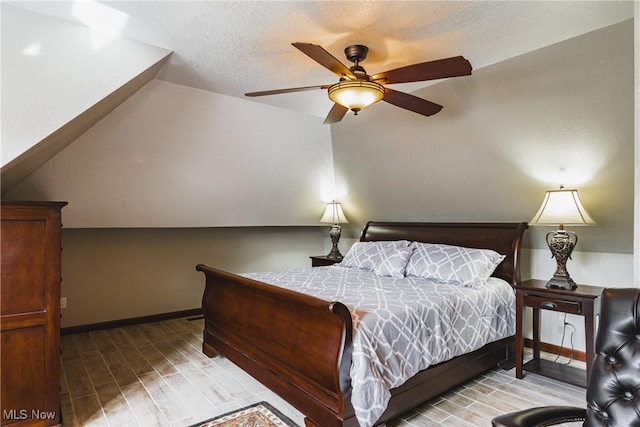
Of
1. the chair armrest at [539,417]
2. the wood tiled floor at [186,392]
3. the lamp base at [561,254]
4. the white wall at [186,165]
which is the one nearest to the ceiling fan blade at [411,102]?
the lamp base at [561,254]

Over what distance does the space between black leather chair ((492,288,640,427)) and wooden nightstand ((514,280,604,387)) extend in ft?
4.83

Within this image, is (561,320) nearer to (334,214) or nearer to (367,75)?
(334,214)

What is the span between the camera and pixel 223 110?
146 inches

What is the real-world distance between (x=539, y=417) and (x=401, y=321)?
1.08 metres

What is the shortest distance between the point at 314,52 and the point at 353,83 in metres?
0.35

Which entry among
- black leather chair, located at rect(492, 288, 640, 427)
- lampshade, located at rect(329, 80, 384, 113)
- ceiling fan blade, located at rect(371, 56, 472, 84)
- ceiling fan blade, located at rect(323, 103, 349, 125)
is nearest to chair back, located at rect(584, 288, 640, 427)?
black leather chair, located at rect(492, 288, 640, 427)

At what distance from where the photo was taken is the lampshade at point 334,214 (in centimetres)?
521

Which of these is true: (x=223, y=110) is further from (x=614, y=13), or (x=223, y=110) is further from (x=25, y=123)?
(x=614, y=13)

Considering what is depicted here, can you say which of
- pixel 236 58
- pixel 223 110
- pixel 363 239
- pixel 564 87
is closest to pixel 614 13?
pixel 564 87

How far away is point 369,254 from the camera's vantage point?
4.08 m

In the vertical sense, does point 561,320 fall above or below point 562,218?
below

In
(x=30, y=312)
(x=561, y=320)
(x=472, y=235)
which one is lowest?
(x=561, y=320)

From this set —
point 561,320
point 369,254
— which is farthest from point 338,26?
point 561,320

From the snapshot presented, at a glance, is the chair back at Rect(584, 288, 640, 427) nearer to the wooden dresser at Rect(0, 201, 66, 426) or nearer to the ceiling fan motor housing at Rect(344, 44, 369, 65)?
the ceiling fan motor housing at Rect(344, 44, 369, 65)
